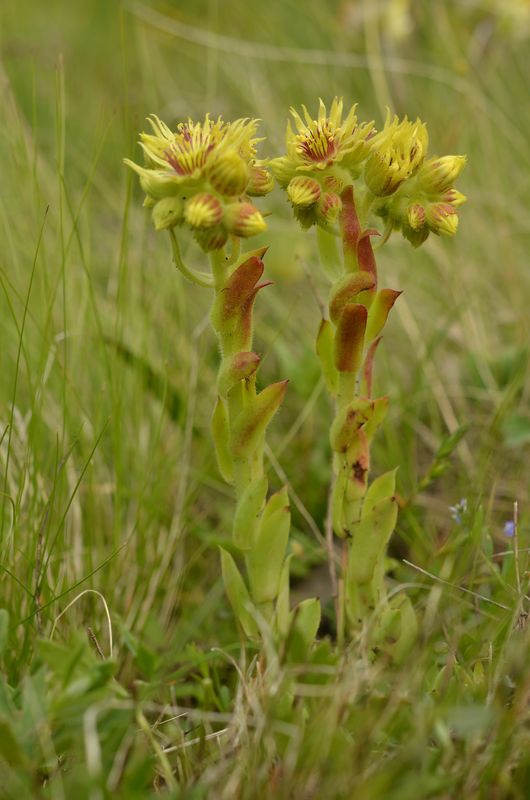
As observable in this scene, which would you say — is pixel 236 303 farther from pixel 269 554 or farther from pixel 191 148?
pixel 269 554

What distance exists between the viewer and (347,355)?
1.22 meters

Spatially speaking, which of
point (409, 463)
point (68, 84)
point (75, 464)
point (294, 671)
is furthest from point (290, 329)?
point (68, 84)

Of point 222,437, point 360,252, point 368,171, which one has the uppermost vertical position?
point 368,171

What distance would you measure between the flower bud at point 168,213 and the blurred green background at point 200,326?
27cm

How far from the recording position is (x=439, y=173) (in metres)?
1.18

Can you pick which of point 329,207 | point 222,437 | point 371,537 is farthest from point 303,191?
point 371,537

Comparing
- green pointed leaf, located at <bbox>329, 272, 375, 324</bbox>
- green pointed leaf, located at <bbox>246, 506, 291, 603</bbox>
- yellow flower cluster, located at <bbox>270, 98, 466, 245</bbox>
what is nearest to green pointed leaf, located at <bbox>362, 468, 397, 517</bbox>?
green pointed leaf, located at <bbox>246, 506, 291, 603</bbox>

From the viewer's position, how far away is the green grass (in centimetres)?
97

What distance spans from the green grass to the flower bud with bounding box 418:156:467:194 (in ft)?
1.39

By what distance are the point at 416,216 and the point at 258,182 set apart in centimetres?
22

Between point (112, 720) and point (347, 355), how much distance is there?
56cm

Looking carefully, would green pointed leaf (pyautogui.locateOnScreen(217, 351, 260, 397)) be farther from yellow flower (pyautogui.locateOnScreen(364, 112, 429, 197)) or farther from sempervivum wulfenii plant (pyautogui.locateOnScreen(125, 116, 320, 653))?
yellow flower (pyautogui.locateOnScreen(364, 112, 429, 197))

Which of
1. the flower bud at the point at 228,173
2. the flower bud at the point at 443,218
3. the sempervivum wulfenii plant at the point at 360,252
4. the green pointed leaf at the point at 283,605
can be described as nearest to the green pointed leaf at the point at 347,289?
the sempervivum wulfenii plant at the point at 360,252

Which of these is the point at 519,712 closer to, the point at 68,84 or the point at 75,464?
the point at 75,464
